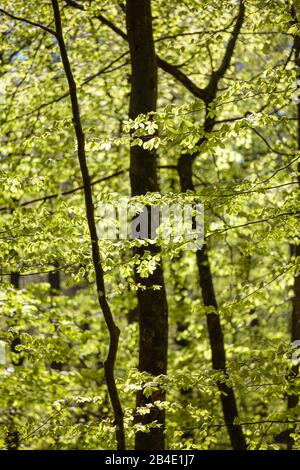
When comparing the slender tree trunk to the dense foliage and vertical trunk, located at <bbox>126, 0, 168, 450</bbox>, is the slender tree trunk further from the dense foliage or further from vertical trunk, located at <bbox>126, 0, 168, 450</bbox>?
vertical trunk, located at <bbox>126, 0, 168, 450</bbox>

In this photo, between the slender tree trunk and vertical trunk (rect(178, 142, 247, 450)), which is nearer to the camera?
the slender tree trunk

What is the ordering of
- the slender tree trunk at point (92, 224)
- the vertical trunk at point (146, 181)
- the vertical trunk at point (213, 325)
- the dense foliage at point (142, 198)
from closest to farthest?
the slender tree trunk at point (92, 224) → the dense foliage at point (142, 198) → the vertical trunk at point (146, 181) → the vertical trunk at point (213, 325)

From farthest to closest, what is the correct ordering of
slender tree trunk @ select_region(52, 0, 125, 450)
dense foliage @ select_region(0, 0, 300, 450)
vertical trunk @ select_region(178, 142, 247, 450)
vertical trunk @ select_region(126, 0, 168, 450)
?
1. vertical trunk @ select_region(178, 142, 247, 450)
2. vertical trunk @ select_region(126, 0, 168, 450)
3. dense foliage @ select_region(0, 0, 300, 450)
4. slender tree trunk @ select_region(52, 0, 125, 450)

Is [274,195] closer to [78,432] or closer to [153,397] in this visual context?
[153,397]

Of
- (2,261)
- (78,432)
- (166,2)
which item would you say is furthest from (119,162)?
(78,432)

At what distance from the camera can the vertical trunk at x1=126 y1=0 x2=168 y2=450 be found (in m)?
6.15

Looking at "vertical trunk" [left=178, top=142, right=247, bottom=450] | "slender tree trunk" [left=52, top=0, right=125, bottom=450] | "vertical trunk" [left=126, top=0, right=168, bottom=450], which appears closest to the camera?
"slender tree trunk" [left=52, top=0, right=125, bottom=450]

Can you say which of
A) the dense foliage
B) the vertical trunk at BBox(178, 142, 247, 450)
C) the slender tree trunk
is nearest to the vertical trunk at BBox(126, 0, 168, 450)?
the dense foliage

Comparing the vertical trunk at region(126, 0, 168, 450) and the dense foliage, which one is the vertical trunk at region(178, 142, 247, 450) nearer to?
the dense foliage

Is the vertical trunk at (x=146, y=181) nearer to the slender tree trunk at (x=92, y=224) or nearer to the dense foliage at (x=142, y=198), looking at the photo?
the dense foliage at (x=142, y=198)

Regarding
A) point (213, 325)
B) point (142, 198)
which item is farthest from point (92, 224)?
point (213, 325)

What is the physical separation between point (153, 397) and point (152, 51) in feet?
12.2

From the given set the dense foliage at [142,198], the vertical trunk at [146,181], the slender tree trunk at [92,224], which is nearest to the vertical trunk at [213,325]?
the dense foliage at [142,198]

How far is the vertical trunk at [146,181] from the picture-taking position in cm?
615
